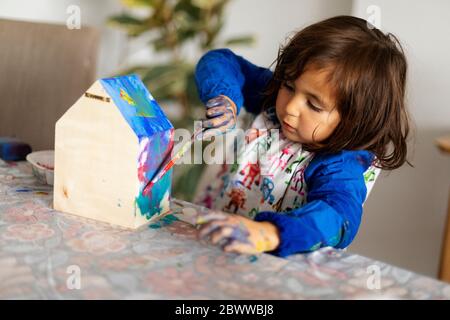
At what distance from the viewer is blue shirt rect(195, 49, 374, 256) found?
29.8 inches

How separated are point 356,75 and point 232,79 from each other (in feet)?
1.03

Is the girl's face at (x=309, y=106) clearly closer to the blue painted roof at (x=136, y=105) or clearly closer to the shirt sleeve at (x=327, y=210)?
the shirt sleeve at (x=327, y=210)

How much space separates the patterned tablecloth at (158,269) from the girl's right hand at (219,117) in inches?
7.4

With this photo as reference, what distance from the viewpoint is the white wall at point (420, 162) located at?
4.81 feet

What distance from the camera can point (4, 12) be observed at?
2.11 meters

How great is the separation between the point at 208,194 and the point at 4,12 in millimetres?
1339

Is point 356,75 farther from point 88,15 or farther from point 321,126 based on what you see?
point 88,15

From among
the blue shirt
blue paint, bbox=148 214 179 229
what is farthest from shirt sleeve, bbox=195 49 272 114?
blue paint, bbox=148 214 179 229

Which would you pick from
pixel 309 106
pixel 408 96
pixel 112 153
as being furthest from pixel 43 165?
pixel 408 96

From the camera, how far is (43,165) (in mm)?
1010

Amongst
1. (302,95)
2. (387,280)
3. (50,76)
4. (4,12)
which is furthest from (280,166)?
(4,12)

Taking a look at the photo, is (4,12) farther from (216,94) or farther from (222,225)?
(222,225)

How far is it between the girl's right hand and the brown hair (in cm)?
12

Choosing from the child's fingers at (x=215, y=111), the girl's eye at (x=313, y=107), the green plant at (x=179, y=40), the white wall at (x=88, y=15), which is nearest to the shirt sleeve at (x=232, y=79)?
the child's fingers at (x=215, y=111)
